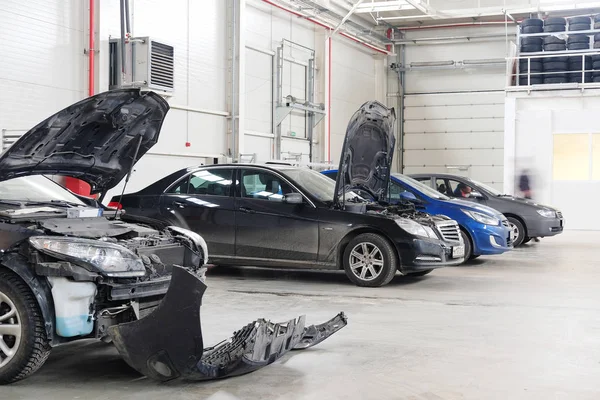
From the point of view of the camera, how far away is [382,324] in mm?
6766

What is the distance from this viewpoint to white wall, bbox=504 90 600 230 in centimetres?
2000

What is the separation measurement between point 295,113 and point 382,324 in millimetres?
15038

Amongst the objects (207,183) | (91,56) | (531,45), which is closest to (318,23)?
(531,45)

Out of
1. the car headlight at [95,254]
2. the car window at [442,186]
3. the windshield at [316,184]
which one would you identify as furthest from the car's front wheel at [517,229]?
the car headlight at [95,254]

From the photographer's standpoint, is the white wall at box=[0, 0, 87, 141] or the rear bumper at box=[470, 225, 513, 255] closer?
the rear bumper at box=[470, 225, 513, 255]

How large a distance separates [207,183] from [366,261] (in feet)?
7.15

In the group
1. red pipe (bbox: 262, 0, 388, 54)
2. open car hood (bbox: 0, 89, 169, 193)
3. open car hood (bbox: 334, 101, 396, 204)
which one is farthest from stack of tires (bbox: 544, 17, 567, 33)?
open car hood (bbox: 0, 89, 169, 193)

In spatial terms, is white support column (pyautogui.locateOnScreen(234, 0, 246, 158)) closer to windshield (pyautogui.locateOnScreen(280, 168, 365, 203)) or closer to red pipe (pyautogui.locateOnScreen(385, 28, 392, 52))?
windshield (pyautogui.locateOnScreen(280, 168, 365, 203))

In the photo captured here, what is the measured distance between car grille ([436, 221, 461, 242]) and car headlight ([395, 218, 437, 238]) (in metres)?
0.29

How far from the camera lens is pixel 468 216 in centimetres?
1120

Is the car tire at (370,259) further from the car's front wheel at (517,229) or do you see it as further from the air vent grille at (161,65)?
the air vent grille at (161,65)

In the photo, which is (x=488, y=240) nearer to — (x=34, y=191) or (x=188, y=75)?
(x=34, y=191)

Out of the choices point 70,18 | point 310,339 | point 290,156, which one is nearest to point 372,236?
point 310,339

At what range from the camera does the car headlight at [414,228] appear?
891 centimetres
